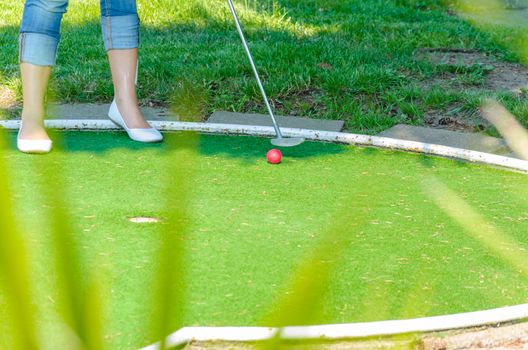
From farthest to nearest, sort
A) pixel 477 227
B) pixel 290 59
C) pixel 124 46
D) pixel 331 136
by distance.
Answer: pixel 290 59 < pixel 331 136 < pixel 124 46 < pixel 477 227

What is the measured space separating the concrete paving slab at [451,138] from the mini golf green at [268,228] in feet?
1.32

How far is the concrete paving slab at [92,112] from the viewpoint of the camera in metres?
4.32

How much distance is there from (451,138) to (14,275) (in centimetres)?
380

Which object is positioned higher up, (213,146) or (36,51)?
(36,51)

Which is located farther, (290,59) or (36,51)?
(290,59)

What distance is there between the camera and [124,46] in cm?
365

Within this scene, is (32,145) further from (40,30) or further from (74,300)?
(74,300)

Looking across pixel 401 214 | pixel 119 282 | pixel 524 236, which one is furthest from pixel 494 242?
pixel 119 282

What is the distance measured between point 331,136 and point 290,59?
1.69 meters

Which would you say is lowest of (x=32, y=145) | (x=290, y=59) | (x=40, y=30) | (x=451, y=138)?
(x=290, y=59)

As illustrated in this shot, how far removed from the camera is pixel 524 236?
262cm

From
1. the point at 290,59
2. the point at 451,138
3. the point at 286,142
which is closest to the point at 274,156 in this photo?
the point at 286,142

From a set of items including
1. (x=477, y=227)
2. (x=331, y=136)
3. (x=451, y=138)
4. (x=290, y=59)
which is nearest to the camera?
(x=477, y=227)

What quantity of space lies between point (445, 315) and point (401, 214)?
889 mm
